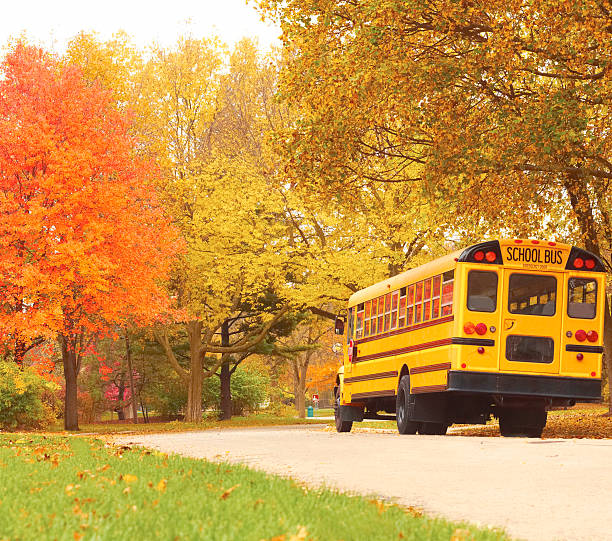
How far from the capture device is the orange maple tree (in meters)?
26.3

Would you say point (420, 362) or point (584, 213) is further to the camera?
point (584, 213)

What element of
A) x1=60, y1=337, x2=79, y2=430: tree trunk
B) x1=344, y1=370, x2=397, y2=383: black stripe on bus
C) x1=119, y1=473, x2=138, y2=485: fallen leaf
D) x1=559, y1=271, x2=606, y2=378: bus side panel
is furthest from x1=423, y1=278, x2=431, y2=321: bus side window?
x1=60, y1=337, x2=79, y2=430: tree trunk

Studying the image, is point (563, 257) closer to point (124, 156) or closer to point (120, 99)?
point (124, 156)

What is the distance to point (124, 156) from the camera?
96.1 feet

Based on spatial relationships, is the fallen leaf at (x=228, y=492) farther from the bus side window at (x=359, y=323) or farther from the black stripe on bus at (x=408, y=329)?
the bus side window at (x=359, y=323)

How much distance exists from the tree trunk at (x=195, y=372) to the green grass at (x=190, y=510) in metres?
30.1

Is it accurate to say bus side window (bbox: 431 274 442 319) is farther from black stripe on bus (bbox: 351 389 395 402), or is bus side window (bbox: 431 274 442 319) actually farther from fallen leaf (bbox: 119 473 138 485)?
fallen leaf (bbox: 119 473 138 485)

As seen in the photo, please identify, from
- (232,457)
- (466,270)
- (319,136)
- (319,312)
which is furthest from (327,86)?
(319,312)

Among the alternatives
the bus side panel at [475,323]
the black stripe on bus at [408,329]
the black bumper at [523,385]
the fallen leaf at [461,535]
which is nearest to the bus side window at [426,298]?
the black stripe on bus at [408,329]

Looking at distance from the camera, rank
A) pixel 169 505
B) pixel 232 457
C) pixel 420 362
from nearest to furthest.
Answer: pixel 169 505 < pixel 232 457 < pixel 420 362

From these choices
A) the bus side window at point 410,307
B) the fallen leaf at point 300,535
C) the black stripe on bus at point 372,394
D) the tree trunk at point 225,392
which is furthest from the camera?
the tree trunk at point 225,392

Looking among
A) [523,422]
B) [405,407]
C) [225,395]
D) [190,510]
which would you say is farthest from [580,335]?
[225,395]

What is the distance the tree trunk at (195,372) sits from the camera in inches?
1553

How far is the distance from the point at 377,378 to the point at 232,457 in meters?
8.26
